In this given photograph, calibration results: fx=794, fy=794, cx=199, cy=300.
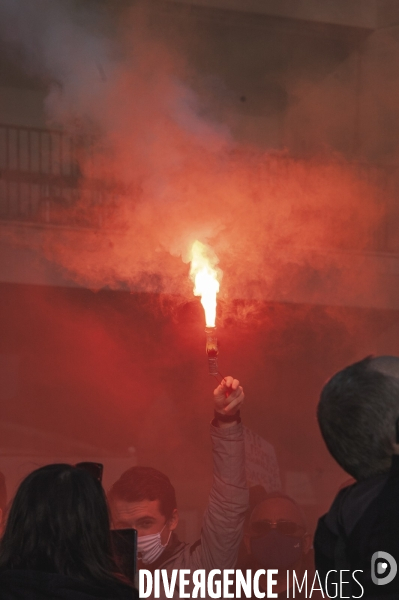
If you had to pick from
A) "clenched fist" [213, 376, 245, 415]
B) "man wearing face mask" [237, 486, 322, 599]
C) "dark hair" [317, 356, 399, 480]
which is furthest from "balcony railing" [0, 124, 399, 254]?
"dark hair" [317, 356, 399, 480]

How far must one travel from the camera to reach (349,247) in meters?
6.65

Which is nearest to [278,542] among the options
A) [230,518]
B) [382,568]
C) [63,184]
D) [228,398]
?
[230,518]

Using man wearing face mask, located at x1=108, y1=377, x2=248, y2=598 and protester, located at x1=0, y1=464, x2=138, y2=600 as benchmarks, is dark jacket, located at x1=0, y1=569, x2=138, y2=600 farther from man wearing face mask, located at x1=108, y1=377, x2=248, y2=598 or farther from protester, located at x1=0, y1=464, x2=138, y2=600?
man wearing face mask, located at x1=108, y1=377, x2=248, y2=598

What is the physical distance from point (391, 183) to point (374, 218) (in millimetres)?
325

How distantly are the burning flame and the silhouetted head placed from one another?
764 mm

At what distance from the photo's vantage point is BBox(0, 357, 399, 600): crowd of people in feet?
4.52

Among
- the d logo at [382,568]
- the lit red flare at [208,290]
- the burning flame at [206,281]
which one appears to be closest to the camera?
the d logo at [382,568]

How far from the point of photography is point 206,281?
3352mm

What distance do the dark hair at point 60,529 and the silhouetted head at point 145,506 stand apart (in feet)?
4.61

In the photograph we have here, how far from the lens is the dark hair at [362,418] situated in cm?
138

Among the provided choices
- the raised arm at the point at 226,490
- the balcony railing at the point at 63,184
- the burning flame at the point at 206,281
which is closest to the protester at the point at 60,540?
the raised arm at the point at 226,490

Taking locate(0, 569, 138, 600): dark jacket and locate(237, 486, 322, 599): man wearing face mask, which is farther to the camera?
locate(237, 486, 322, 599): man wearing face mask

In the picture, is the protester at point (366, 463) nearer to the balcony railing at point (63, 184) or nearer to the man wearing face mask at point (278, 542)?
the man wearing face mask at point (278, 542)

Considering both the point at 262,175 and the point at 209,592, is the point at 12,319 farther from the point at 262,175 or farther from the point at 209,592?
the point at 209,592
